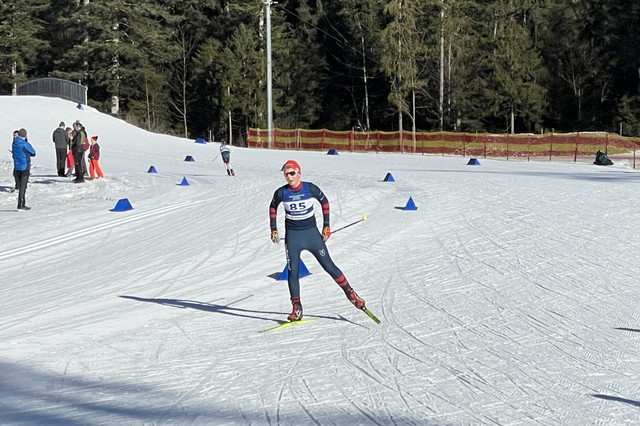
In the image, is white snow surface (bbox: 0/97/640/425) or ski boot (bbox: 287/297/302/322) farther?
ski boot (bbox: 287/297/302/322)

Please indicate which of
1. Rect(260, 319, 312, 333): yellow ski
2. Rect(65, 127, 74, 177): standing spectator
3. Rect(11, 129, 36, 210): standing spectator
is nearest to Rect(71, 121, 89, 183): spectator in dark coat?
Rect(65, 127, 74, 177): standing spectator

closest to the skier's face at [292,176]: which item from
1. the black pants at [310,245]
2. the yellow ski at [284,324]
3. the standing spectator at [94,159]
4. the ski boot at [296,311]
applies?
the black pants at [310,245]

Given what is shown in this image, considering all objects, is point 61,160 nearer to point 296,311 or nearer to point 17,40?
point 296,311

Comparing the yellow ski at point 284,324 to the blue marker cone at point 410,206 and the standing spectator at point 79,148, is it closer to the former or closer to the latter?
the blue marker cone at point 410,206

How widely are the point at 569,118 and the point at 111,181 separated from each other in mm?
47329

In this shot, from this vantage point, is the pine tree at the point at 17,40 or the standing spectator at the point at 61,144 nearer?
the standing spectator at the point at 61,144

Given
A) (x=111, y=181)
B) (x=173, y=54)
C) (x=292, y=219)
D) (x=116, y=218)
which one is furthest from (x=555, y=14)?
(x=292, y=219)

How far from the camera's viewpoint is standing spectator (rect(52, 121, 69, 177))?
88.9 feet

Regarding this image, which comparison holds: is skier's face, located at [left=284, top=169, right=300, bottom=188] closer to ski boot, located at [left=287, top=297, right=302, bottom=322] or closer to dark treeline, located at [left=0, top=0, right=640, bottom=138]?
ski boot, located at [left=287, top=297, right=302, bottom=322]

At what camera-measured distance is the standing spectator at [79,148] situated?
2607 cm

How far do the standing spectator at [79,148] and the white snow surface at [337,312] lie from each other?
2.26 meters

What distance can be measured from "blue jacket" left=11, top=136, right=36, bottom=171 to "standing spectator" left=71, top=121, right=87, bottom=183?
422 cm

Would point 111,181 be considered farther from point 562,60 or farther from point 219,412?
point 562,60

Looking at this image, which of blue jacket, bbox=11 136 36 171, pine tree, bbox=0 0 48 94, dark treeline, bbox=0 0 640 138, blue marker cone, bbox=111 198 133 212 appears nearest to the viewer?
blue jacket, bbox=11 136 36 171
